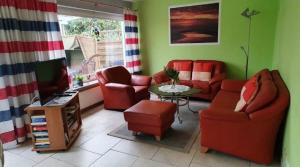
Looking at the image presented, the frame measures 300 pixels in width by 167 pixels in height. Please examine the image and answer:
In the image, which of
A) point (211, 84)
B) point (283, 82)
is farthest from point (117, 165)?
point (211, 84)

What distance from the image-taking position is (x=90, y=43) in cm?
436

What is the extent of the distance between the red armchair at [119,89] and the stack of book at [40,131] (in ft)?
4.93

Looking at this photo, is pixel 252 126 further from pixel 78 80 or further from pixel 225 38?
pixel 78 80

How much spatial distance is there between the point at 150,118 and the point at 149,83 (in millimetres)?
1794

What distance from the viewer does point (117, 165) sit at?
7.29 feet

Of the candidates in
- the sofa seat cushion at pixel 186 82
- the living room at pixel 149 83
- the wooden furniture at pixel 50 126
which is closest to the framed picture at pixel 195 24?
the living room at pixel 149 83

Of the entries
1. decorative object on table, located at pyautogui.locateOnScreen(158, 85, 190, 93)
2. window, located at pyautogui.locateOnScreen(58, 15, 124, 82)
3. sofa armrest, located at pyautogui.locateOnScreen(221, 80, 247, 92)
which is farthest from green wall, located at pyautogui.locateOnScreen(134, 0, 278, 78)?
decorative object on table, located at pyautogui.locateOnScreen(158, 85, 190, 93)

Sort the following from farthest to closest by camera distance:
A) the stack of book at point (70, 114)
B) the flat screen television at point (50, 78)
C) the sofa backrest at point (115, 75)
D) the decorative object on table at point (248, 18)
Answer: the sofa backrest at point (115, 75) → the decorative object on table at point (248, 18) → the stack of book at point (70, 114) → the flat screen television at point (50, 78)

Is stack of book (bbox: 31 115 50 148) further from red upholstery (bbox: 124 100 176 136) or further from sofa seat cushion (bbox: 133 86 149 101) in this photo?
sofa seat cushion (bbox: 133 86 149 101)

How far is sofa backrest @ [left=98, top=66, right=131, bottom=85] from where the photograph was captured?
3934 mm

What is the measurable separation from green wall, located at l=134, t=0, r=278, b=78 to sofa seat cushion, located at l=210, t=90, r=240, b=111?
1.34 meters

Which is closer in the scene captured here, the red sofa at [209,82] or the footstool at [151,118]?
the footstool at [151,118]

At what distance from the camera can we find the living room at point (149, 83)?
7.02 ft

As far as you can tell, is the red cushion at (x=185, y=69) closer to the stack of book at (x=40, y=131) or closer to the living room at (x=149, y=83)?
the living room at (x=149, y=83)
